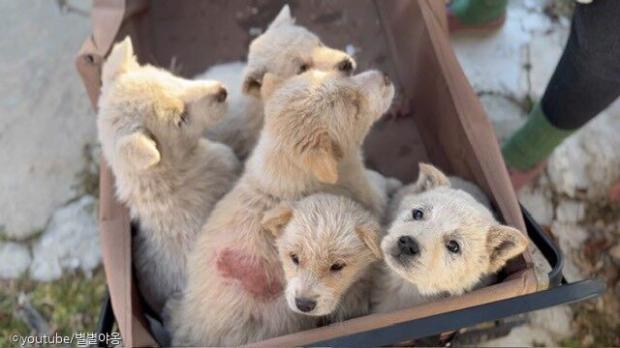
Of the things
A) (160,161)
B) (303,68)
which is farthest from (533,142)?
(160,161)

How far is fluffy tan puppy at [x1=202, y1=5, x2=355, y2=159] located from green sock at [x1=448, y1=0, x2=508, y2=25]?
125cm

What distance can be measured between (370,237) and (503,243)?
41 centimetres

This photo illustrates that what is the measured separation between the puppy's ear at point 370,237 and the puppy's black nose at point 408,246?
5.4 inches

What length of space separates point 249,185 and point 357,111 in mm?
483

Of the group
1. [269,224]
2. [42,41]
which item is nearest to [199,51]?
[42,41]

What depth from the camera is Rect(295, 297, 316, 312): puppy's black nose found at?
5.94 feet

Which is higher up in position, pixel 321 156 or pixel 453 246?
pixel 321 156

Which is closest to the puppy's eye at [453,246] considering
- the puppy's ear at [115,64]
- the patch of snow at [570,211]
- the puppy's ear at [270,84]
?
the puppy's ear at [270,84]

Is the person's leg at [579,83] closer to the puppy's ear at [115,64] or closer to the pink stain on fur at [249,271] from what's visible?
the pink stain on fur at [249,271]

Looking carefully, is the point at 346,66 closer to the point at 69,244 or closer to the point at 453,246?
the point at 453,246

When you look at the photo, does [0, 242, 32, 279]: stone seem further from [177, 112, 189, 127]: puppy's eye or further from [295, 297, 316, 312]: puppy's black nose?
[295, 297, 316, 312]: puppy's black nose

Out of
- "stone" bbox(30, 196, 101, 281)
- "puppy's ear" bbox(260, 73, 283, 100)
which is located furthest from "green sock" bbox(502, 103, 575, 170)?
"stone" bbox(30, 196, 101, 281)

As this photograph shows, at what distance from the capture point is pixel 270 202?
2121 mm

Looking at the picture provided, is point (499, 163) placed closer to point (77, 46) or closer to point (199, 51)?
point (199, 51)
